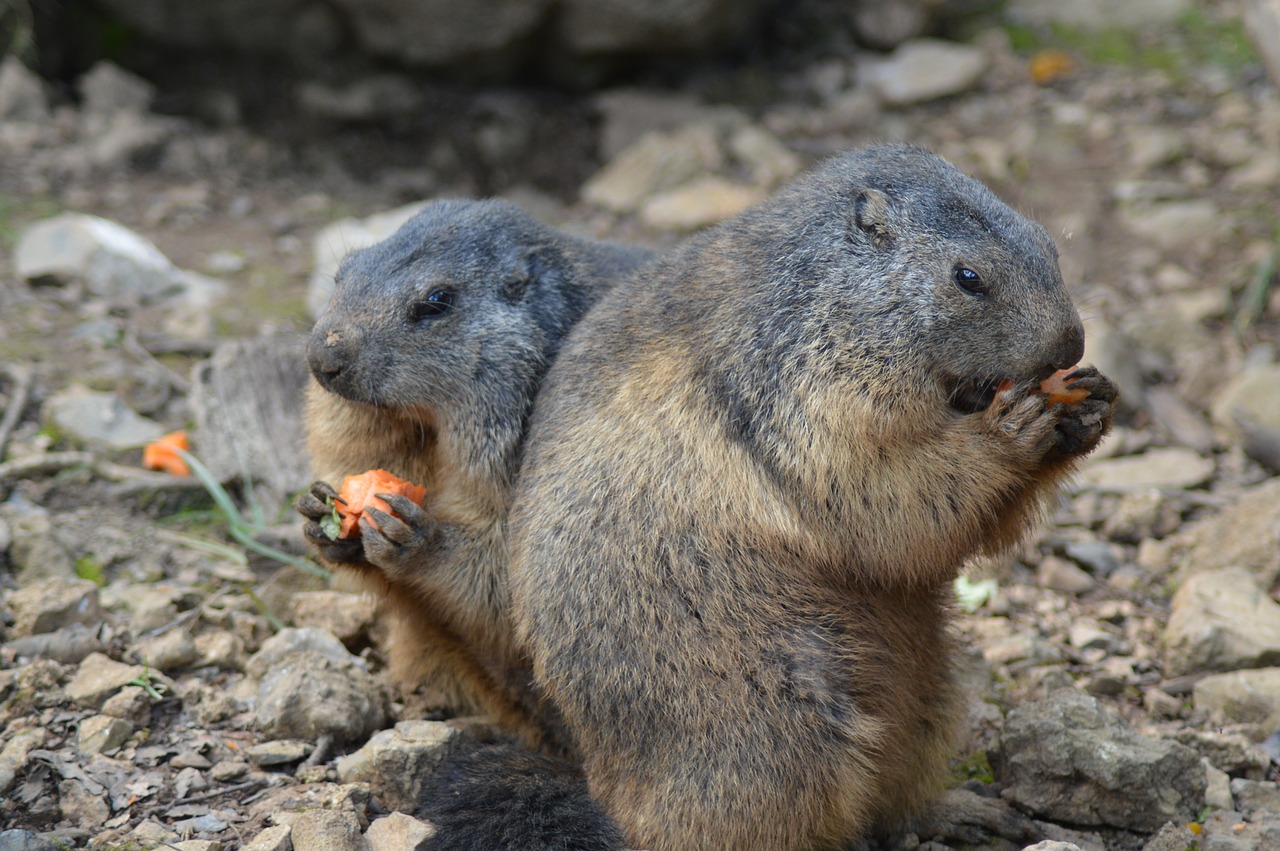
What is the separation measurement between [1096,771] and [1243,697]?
1185 millimetres

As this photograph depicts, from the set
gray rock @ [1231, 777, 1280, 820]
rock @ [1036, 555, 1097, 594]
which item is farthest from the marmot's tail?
rock @ [1036, 555, 1097, 594]

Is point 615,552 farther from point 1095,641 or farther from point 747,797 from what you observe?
point 1095,641

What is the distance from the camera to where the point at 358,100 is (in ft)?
35.0

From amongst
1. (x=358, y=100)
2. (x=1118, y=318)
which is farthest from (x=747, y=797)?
(x=358, y=100)

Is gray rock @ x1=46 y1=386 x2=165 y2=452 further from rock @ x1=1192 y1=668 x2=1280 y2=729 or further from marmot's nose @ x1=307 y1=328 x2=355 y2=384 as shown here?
rock @ x1=1192 y1=668 x2=1280 y2=729

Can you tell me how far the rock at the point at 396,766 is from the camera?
4645 mm

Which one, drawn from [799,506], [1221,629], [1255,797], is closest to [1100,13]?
[1221,629]

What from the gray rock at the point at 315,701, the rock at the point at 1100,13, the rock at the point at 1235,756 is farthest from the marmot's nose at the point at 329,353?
the rock at the point at 1100,13

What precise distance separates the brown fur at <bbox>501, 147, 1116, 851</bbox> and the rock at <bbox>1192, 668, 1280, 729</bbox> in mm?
1629

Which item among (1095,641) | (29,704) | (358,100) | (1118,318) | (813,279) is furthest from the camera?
(358,100)

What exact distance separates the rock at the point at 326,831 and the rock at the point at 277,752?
1.77 feet

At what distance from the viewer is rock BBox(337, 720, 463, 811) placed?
4.64 metres

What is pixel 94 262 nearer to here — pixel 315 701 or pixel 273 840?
pixel 315 701

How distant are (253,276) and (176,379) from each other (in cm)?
157
